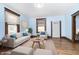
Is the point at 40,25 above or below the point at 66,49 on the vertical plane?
above

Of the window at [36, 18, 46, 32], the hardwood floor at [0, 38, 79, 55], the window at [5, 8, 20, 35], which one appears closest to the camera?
the hardwood floor at [0, 38, 79, 55]

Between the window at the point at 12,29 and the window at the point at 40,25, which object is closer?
the window at the point at 12,29

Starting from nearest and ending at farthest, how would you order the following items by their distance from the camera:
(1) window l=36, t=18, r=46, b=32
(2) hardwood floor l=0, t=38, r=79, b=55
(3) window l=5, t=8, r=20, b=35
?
(2) hardwood floor l=0, t=38, r=79, b=55, (3) window l=5, t=8, r=20, b=35, (1) window l=36, t=18, r=46, b=32

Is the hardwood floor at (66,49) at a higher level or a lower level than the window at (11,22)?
lower

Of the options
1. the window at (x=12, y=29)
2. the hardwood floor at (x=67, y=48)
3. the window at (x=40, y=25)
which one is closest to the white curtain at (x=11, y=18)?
the window at (x=12, y=29)

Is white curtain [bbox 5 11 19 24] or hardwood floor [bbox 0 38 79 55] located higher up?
white curtain [bbox 5 11 19 24]

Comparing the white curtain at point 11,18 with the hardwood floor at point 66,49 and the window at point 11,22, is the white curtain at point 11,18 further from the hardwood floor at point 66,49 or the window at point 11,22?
the hardwood floor at point 66,49

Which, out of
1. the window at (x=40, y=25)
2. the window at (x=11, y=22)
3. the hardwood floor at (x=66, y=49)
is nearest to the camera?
the hardwood floor at (x=66, y=49)

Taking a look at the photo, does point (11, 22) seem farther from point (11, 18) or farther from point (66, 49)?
point (66, 49)

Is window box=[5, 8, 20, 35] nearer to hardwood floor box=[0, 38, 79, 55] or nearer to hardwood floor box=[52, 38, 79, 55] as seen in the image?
hardwood floor box=[0, 38, 79, 55]

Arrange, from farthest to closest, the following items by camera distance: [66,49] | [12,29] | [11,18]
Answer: [66,49] < [12,29] < [11,18]

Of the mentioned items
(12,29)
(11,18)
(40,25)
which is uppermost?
(11,18)

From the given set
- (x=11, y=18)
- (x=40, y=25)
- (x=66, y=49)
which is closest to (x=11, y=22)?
(x=11, y=18)

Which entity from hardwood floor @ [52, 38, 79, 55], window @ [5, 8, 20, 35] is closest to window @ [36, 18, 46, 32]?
window @ [5, 8, 20, 35]
